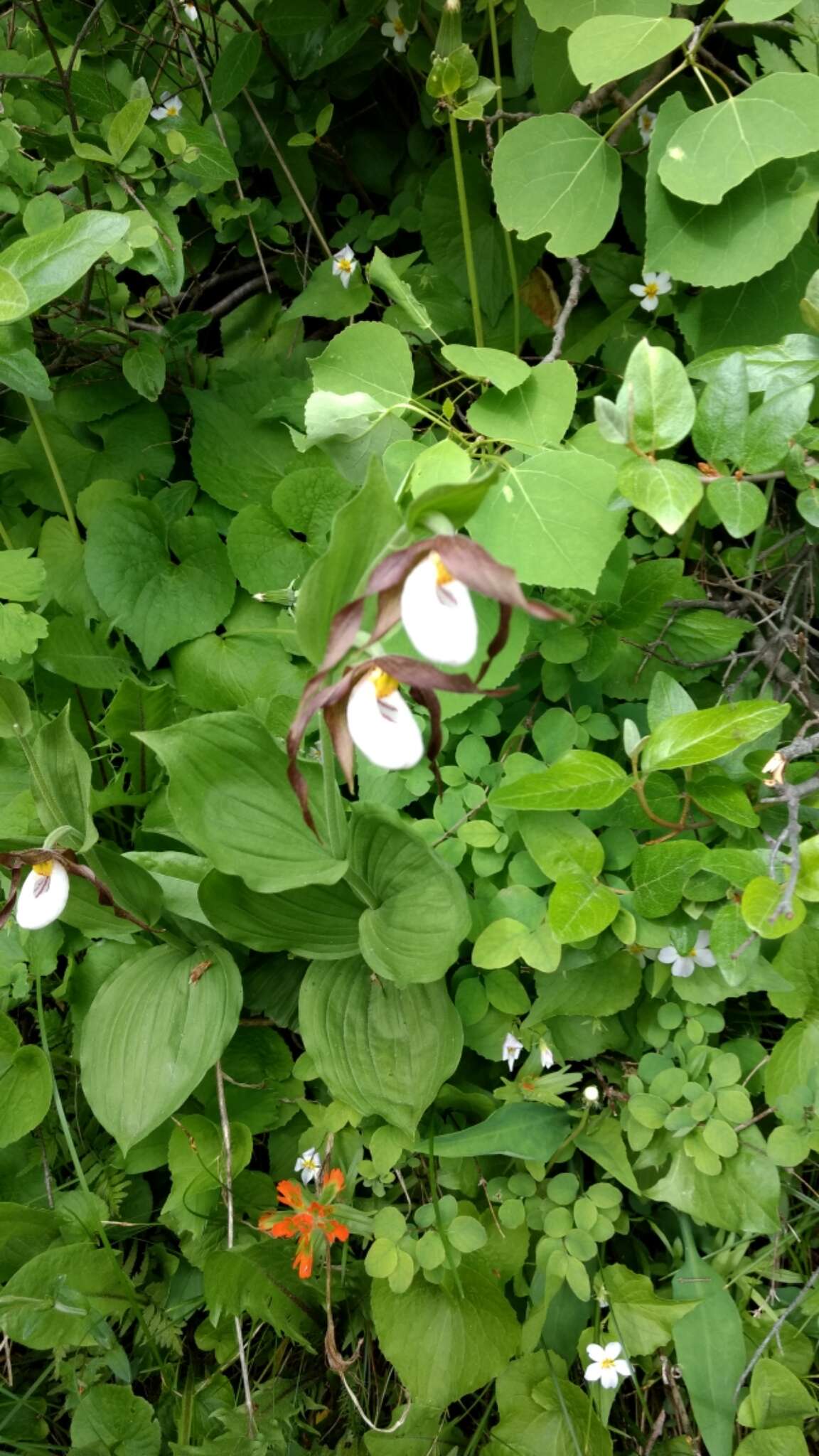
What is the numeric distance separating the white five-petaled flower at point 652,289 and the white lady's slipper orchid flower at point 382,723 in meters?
0.94

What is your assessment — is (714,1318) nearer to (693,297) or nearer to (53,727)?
(53,727)

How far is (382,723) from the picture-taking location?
0.73 m

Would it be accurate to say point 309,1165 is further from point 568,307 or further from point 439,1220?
point 568,307

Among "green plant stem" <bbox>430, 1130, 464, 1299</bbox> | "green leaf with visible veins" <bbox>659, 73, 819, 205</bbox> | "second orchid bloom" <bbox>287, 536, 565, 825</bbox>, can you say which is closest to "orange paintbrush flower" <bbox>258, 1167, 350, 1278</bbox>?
"green plant stem" <bbox>430, 1130, 464, 1299</bbox>

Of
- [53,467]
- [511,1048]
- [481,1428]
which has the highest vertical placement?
[53,467]

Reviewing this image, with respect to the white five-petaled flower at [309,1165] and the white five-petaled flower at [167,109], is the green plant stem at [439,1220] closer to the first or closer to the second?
the white five-petaled flower at [309,1165]

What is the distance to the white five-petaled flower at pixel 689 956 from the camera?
3.63 ft

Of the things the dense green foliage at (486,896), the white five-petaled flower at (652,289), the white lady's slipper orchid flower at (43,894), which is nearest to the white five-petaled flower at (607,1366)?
the dense green foliage at (486,896)

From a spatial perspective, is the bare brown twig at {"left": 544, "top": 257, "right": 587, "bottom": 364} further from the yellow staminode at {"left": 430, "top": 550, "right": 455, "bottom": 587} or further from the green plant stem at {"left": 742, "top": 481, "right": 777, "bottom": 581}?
A: the yellow staminode at {"left": 430, "top": 550, "right": 455, "bottom": 587}

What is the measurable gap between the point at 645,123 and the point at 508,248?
0.82 feet

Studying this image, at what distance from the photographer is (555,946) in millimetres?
1098

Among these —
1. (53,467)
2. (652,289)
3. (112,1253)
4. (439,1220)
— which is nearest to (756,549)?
(652,289)

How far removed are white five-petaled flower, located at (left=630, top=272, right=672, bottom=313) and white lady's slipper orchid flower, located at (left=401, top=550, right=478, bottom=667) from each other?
935 millimetres

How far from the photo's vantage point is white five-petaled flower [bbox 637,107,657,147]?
51.3 inches
